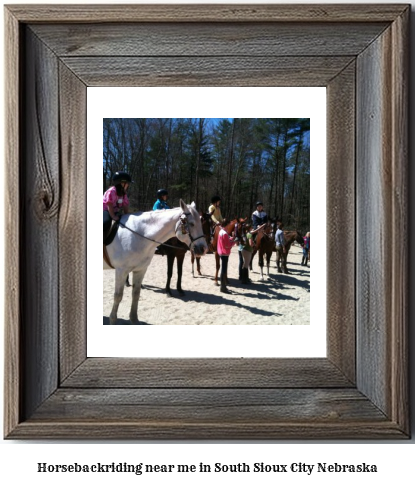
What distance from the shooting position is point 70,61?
1.36 m

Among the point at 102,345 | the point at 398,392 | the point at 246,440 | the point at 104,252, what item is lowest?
the point at 246,440

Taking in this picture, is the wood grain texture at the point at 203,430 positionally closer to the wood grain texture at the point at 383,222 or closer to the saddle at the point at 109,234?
the wood grain texture at the point at 383,222

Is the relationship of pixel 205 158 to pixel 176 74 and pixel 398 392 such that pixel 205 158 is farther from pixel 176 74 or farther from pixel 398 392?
pixel 398 392

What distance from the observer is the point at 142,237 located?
142 cm

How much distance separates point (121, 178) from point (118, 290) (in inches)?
10.9

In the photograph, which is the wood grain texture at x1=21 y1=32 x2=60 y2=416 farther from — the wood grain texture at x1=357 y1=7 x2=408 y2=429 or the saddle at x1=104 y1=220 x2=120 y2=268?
the wood grain texture at x1=357 y1=7 x2=408 y2=429

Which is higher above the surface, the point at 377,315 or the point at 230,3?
the point at 230,3

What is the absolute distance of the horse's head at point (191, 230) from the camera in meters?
1.37

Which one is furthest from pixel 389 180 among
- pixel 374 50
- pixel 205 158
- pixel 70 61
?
pixel 70 61

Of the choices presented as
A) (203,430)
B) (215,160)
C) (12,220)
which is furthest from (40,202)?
(203,430)

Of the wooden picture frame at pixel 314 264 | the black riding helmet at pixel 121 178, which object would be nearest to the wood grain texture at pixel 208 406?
the wooden picture frame at pixel 314 264

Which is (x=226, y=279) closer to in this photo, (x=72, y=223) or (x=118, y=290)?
(x=118, y=290)

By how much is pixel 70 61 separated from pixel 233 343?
806 mm

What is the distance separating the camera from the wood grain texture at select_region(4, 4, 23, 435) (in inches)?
52.8
